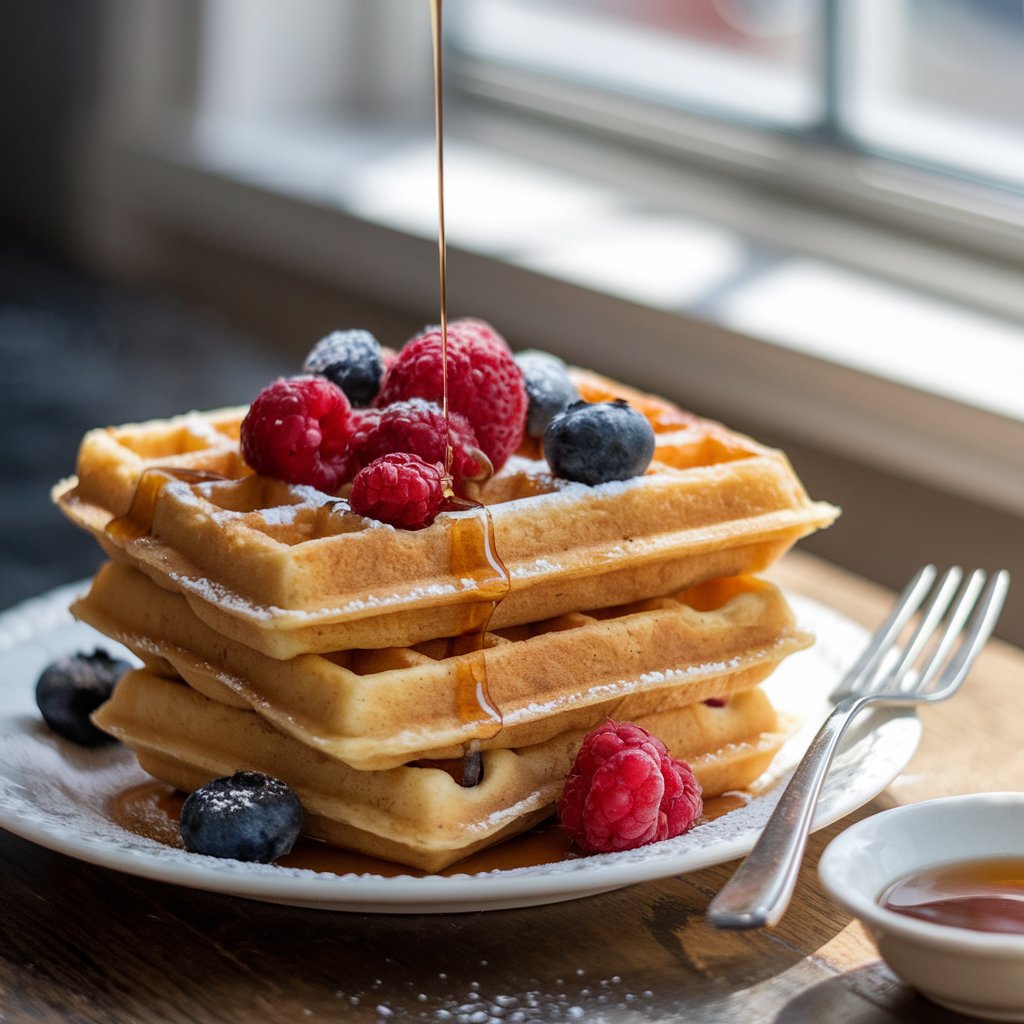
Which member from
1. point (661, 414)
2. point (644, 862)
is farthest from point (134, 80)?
point (644, 862)

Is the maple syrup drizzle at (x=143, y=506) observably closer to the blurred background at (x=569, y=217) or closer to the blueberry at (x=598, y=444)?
the blueberry at (x=598, y=444)

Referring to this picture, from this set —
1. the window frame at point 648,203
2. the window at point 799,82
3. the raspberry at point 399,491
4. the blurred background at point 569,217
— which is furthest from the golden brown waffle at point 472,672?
the window at point 799,82

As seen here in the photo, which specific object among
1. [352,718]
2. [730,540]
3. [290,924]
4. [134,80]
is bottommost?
[290,924]

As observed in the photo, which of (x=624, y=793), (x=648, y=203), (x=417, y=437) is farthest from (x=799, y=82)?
(x=624, y=793)

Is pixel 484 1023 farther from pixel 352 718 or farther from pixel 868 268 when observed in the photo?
pixel 868 268

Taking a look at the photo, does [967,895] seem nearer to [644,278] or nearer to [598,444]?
[598,444]

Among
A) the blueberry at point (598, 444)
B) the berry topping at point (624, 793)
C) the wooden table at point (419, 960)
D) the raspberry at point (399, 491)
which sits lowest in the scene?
the wooden table at point (419, 960)
